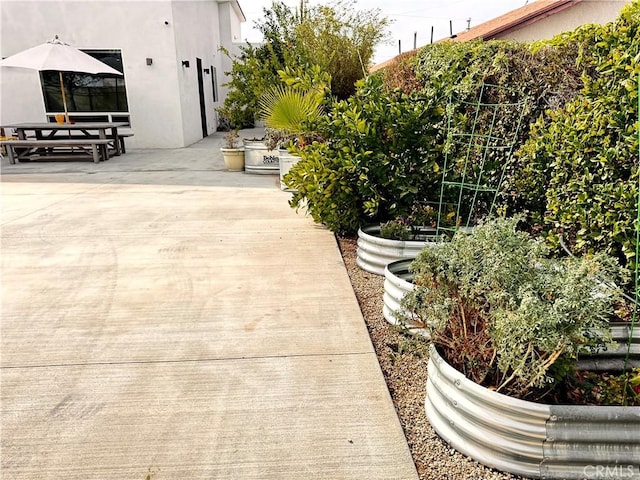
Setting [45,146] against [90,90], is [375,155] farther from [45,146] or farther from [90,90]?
[90,90]

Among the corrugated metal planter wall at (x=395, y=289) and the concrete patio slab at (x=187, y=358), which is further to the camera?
the corrugated metal planter wall at (x=395, y=289)

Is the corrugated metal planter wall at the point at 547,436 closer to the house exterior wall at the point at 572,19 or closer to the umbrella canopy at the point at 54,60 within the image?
the house exterior wall at the point at 572,19

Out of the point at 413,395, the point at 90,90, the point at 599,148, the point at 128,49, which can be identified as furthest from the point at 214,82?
the point at 413,395

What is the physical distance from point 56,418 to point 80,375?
1.12ft

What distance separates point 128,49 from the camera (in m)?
11.4

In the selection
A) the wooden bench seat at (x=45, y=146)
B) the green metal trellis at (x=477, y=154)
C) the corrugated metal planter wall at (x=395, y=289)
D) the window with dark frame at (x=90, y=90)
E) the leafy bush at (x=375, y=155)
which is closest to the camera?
the corrugated metal planter wall at (x=395, y=289)

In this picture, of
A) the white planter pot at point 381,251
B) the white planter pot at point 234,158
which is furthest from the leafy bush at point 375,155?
the white planter pot at point 234,158

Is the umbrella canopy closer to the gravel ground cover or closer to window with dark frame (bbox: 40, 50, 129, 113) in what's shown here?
window with dark frame (bbox: 40, 50, 129, 113)

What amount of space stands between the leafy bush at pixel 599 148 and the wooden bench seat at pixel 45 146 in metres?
9.19

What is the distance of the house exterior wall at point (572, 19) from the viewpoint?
917 centimetres

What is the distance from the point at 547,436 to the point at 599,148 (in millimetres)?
1811

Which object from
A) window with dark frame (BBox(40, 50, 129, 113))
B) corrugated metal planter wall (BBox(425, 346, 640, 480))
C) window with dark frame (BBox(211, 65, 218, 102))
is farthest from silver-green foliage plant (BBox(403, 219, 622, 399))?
window with dark frame (BBox(211, 65, 218, 102))

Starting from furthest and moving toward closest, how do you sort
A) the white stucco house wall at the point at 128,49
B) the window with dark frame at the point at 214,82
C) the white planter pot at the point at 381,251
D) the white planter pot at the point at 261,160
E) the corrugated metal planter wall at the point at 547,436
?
1. the window with dark frame at the point at 214,82
2. the white stucco house wall at the point at 128,49
3. the white planter pot at the point at 261,160
4. the white planter pot at the point at 381,251
5. the corrugated metal planter wall at the point at 547,436

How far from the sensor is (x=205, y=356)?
2529mm
